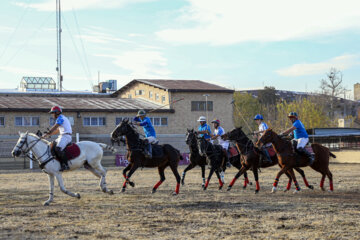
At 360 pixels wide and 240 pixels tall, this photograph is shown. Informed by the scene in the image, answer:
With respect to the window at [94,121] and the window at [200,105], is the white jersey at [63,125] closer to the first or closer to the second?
the window at [94,121]

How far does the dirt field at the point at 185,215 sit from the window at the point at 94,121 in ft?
110

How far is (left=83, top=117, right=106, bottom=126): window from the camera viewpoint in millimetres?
51438

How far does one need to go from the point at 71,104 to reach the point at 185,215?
41.3 meters

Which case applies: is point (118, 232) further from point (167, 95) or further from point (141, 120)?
point (167, 95)

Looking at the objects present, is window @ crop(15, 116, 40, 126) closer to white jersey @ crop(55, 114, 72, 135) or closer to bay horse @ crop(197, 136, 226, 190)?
bay horse @ crop(197, 136, 226, 190)

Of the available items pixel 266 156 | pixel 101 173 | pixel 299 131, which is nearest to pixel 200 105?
pixel 266 156

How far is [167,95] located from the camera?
2245 inches

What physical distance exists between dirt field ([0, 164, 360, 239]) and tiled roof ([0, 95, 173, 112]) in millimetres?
32096

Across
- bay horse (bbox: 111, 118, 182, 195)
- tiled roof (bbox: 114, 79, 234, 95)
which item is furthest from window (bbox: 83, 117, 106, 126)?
bay horse (bbox: 111, 118, 182, 195)

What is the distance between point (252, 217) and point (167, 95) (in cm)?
4540

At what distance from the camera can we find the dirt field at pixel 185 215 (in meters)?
10.1

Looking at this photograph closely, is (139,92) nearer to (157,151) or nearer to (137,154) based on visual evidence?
(157,151)

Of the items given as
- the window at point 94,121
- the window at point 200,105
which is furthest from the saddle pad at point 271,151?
the window at point 200,105

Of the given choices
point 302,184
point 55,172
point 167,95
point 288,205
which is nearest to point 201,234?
point 288,205
